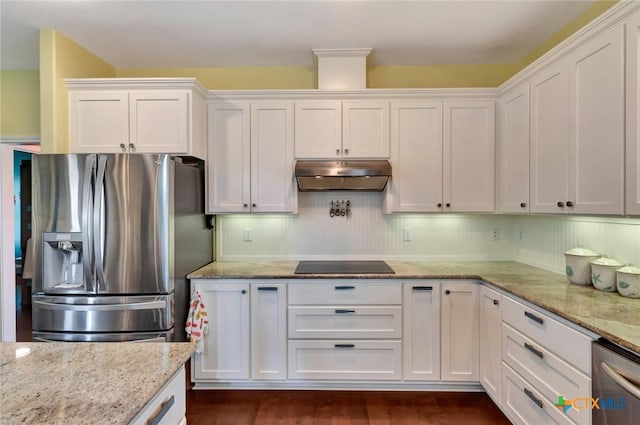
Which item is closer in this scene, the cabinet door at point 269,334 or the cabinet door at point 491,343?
the cabinet door at point 491,343

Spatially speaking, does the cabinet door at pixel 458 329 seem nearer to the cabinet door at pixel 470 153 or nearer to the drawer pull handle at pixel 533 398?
the drawer pull handle at pixel 533 398

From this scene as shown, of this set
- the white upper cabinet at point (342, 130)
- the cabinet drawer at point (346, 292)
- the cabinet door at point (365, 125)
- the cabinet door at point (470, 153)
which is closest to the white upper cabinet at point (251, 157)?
the white upper cabinet at point (342, 130)

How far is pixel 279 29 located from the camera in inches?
89.4

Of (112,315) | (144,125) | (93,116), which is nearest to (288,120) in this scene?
(144,125)

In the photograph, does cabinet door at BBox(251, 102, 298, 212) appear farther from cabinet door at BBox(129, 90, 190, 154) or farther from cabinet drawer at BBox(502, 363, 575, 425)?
cabinet drawer at BBox(502, 363, 575, 425)

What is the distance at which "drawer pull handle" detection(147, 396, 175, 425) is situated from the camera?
0.90 meters

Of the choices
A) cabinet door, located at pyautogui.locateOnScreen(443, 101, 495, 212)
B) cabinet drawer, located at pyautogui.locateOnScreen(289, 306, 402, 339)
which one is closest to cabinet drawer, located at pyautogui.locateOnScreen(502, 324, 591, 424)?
cabinet drawer, located at pyautogui.locateOnScreen(289, 306, 402, 339)

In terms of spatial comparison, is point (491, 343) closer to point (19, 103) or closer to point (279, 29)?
point (279, 29)

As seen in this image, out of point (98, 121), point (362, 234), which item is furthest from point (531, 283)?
point (98, 121)

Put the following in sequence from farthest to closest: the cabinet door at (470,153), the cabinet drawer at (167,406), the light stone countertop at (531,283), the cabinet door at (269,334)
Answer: the cabinet door at (470,153)
the cabinet door at (269,334)
the light stone countertop at (531,283)
the cabinet drawer at (167,406)

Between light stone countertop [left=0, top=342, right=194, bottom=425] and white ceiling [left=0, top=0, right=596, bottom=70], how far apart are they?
2044 millimetres

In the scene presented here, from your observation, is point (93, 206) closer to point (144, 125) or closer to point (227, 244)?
point (144, 125)

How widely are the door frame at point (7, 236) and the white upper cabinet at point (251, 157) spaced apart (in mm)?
→ 1755

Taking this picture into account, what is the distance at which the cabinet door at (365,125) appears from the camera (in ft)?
8.41
